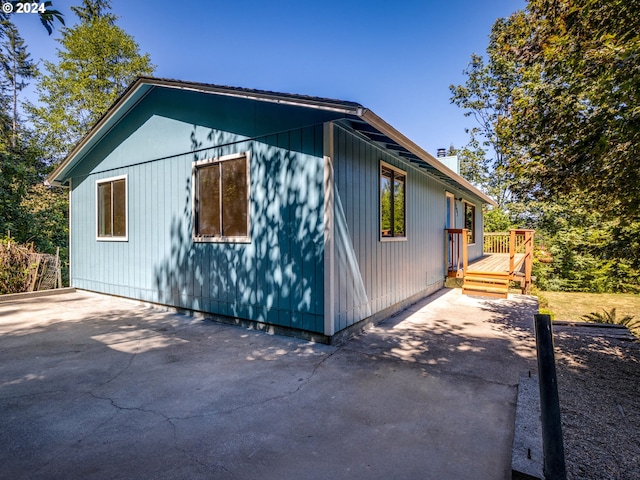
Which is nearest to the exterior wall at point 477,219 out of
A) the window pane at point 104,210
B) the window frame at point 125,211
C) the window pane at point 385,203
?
the window pane at point 385,203

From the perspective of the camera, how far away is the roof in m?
3.69

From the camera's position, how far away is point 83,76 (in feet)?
58.6

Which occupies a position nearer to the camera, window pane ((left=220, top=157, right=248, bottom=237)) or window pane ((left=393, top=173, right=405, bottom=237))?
window pane ((left=220, top=157, right=248, bottom=237))

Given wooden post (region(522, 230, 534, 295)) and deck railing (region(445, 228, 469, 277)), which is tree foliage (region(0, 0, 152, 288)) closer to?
deck railing (region(445, 228, 469, 277))

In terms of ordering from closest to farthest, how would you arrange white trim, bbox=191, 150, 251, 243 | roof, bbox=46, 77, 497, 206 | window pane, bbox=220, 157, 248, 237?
1. roof, bbox=46, 77, 497, 206
2. white trim, bbox=191, 150, 251, 243
3. window pane, bbox=220, 157, 248, 237

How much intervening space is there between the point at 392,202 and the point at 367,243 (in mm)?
1303

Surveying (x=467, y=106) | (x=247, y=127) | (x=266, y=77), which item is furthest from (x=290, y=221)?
(x=467, y=106)

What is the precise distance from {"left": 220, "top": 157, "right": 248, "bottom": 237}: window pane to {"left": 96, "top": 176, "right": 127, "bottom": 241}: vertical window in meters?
3.05

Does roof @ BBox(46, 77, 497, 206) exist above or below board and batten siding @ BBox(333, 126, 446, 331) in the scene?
above

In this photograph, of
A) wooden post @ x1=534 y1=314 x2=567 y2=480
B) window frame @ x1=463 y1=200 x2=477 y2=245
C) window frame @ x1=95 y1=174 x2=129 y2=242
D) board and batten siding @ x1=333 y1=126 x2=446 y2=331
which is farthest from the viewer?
window frame @ x1=463 y1=200 x2=477 y2=245

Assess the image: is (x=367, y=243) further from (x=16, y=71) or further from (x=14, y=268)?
(x=16, y=71)

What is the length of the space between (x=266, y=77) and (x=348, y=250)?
33.4 ft

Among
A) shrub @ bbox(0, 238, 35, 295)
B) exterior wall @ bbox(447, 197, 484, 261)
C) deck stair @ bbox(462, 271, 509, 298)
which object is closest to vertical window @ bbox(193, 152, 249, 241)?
shrub @ bbox(0, 238, 35, 295)

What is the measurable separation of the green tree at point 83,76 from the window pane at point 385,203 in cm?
1851
